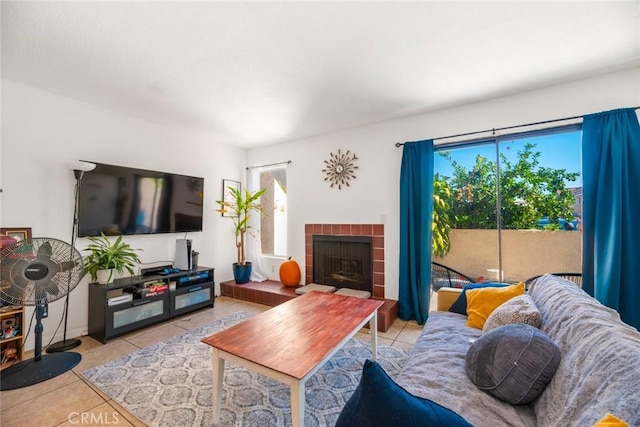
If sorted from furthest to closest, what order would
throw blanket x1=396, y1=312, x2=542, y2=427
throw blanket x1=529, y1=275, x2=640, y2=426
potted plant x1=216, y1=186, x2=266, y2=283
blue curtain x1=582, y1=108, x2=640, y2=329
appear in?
potted plant x1=216, y1=186, x2=266, y2=283
blue curtain x1=582, y1=108, x2=640, y2=329
throw blanket x1=396, y1=312, x2=542, y2=427
throw blanket x1=529, y1=275, x2=640, y2=426

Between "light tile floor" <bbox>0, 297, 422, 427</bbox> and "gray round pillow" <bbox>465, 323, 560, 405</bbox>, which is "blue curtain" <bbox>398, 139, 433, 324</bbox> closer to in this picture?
"light tile floor" <bbox>0, 297, 422, 427</bbox>

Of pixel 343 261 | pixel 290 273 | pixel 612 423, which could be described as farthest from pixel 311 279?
pixel 612 423

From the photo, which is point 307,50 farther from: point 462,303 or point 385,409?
point 462,303

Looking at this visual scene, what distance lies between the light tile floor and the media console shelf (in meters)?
0.14

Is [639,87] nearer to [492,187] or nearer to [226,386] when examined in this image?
[492,187]

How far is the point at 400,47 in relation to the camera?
1957 millimetres

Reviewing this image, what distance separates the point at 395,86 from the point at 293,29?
46.5 inches

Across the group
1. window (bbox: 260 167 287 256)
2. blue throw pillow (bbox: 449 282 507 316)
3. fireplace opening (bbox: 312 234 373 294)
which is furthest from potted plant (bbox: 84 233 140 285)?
blue throw pillow (bbox: 449 282 507 316)

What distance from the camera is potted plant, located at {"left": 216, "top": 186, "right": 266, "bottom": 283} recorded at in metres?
4.08

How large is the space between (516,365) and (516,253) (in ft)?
6.66

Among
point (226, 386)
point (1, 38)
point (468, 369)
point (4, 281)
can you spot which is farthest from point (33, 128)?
point (468, 369)

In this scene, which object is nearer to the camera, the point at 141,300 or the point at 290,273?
the point at 141,300

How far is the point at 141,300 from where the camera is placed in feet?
9.22

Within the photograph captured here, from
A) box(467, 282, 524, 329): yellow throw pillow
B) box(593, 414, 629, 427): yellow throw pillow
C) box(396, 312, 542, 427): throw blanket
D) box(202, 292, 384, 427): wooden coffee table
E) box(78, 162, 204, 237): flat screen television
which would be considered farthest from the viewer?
box(78, 162, 204, 237): flat screen television
